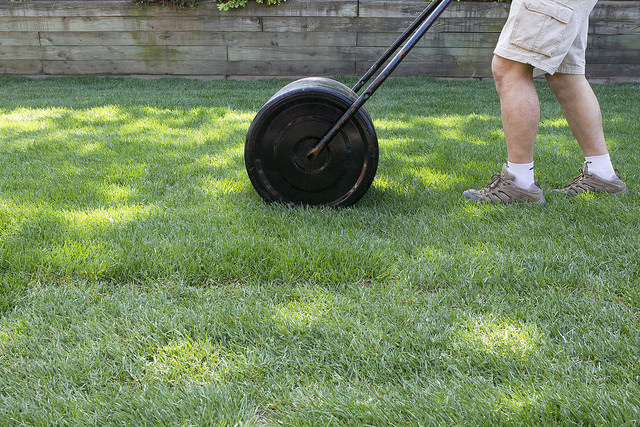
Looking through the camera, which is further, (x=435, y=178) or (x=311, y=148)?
(x=435, y=178)

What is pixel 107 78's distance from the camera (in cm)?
786

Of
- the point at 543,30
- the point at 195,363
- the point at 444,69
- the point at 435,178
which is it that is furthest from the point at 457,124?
the point at 195,363

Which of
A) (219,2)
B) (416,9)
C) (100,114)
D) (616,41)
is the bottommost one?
(100,114)

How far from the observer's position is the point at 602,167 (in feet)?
9.86

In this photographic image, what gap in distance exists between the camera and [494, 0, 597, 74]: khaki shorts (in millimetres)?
2592

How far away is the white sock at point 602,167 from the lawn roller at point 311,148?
122 centimetres

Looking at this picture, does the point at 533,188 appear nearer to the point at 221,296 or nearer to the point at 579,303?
the point at 579,303

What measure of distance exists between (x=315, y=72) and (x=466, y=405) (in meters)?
7.08

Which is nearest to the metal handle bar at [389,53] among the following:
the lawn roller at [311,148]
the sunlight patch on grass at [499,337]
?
the lawn roller at [311,148]

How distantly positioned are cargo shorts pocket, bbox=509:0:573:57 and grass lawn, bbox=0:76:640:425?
2.62 ft

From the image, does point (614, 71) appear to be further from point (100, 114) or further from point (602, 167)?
point (100, 114)

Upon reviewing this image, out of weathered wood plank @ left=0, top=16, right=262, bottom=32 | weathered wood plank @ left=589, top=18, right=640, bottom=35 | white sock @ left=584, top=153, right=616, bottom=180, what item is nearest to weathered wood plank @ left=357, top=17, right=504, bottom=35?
weathered wood plank @ left=589, top=18, right=640, bottom=35

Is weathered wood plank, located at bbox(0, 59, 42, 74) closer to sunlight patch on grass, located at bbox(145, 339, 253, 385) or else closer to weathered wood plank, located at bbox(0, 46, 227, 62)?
weathered wood plank, located at bbox(0, 46, 227, 62)

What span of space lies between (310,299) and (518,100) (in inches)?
63.8
